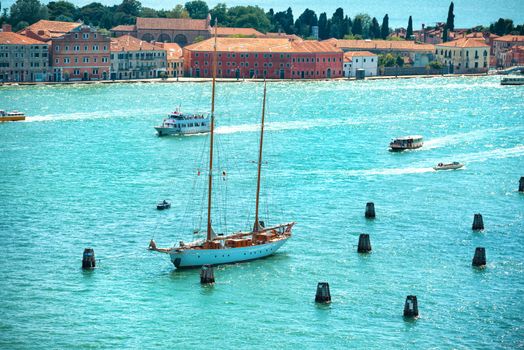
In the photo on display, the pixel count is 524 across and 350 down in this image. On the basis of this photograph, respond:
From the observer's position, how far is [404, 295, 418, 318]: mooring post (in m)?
35.8

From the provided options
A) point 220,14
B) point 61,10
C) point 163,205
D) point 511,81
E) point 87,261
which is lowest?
point 87,261

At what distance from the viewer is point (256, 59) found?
143m

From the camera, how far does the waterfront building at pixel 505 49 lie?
7200 inches

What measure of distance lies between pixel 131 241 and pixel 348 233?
340 inches

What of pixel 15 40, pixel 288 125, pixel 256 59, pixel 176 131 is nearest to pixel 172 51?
pixel 256 59

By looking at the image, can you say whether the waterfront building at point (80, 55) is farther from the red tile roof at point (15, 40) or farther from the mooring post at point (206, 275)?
the mooring post at point (206, 275)

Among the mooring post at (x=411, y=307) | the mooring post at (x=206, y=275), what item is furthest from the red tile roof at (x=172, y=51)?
the mooring post at (x=411, y=307)

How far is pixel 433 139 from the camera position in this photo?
261 feet

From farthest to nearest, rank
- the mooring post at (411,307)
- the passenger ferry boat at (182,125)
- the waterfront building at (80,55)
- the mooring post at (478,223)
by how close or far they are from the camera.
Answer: the waterfront building at (80,55), the passenger ferry boat at (182,125), the mooring post at (478,223), the mooring post at (411,307)

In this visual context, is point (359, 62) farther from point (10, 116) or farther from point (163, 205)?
point (163, 205)

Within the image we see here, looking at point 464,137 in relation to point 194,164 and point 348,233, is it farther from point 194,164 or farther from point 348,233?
point 348,233

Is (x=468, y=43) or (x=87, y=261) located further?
(x=468, y=43)

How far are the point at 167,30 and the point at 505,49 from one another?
178 feet

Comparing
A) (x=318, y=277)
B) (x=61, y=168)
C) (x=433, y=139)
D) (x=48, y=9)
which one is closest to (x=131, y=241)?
(x=318, y=277)
